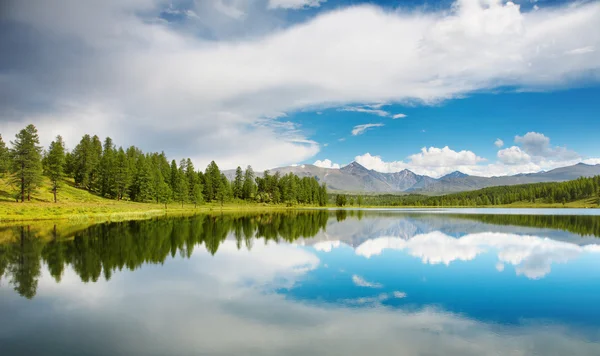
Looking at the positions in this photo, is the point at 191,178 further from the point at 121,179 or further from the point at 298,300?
the point at 298,300

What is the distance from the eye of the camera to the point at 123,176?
110 meters

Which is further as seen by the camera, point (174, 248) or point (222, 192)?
point (222, 192)

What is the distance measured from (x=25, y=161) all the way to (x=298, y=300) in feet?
274

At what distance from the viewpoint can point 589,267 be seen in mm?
25234

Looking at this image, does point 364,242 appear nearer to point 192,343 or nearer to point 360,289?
point 360,289

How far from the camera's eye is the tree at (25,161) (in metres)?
74.3

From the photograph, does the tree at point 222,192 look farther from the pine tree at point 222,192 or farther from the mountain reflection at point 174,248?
the mountain reflection at point 174,248

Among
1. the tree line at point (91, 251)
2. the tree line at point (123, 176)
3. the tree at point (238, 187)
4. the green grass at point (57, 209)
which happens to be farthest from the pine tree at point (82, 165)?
the tree line at point (91, 251)

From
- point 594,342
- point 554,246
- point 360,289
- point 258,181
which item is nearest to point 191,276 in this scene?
point 360,289

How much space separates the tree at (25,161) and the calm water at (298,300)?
50317mm

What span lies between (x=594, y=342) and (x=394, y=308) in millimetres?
7183

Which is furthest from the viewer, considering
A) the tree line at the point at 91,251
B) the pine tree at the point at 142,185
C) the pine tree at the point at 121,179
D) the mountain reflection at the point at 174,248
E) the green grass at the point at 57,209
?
the pine tree at the point at 142,185

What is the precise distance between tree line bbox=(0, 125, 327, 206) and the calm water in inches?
2090

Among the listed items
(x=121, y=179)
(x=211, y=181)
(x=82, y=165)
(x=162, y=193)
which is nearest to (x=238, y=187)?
(x=211, y=181)
